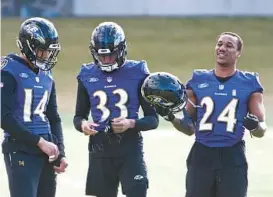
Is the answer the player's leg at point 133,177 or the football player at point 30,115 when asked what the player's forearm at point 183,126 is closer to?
the player's leg at point 133,177

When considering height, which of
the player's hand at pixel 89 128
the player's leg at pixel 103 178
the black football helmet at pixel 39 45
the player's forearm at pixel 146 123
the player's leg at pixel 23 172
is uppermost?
the black football helmet at pixel 39 45

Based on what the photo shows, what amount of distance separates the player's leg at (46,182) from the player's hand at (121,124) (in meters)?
0.52

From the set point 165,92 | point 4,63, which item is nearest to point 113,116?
point 165,92

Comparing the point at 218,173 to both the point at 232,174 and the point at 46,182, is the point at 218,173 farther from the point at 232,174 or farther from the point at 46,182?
the point at 46,182

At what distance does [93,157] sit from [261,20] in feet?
71.1

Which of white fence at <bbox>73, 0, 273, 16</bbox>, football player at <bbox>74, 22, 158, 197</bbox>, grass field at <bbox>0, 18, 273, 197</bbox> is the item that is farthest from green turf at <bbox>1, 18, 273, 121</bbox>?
football player at <bbox>74, 22, 158, 197</bbox>

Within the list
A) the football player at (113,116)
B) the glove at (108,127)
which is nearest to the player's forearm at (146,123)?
the football player at (113,116)

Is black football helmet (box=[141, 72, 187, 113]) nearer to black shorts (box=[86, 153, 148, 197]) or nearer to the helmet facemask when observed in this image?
the helmet facemask

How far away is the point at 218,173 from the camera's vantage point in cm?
596

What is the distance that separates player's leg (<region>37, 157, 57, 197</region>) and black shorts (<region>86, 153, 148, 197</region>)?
0.44 metres

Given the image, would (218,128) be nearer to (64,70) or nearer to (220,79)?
(220,79)

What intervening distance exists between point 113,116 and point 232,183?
3.14ft

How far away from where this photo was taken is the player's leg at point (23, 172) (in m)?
5.52

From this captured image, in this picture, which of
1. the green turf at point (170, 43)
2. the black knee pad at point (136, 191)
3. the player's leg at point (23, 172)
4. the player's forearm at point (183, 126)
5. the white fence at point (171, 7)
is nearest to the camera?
the player's leg at point (23, 172)
